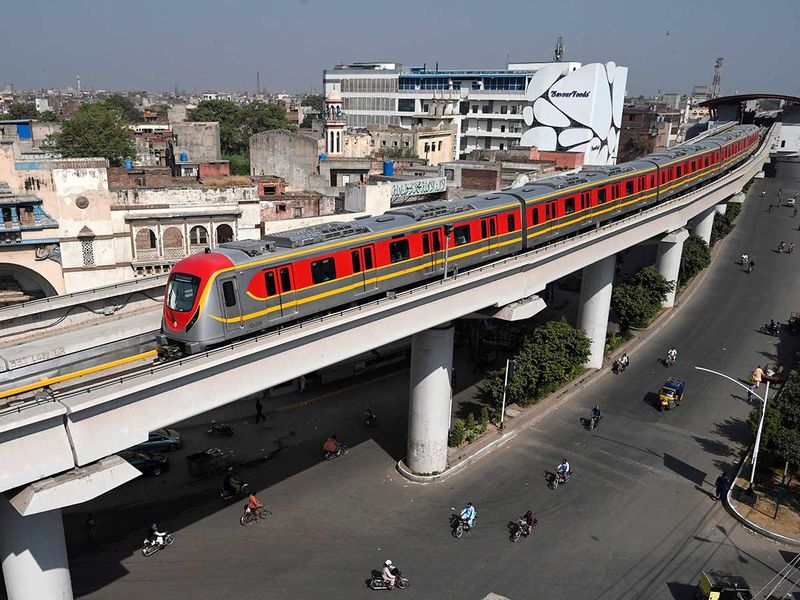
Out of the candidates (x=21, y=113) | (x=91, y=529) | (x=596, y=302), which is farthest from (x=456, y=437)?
(x=21, y=113)

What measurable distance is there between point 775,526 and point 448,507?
12.3 meters

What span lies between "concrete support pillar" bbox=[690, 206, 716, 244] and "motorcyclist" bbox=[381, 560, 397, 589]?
48234mm

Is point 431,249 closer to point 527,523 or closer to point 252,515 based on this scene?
point 527,523

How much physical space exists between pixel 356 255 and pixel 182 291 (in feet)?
19.9

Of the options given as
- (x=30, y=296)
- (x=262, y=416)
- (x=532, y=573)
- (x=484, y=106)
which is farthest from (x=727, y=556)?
(x=484, y=106)

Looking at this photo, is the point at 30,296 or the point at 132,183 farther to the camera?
the point at 132,183

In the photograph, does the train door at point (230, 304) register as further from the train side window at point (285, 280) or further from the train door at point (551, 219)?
the train door at point (551, 219)

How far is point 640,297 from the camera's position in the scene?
42.5 metres

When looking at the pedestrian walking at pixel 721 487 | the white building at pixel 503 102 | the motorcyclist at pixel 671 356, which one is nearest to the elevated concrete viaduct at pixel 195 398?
the pedestrian walking at pixel 721 487

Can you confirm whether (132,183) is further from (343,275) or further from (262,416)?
(343,275)

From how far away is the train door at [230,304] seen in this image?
60.2 feet

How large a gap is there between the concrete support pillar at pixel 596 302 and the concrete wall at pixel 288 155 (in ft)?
86.0

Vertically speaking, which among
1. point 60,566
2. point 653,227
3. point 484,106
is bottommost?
point 60,566

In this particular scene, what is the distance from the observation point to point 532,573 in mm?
21281
